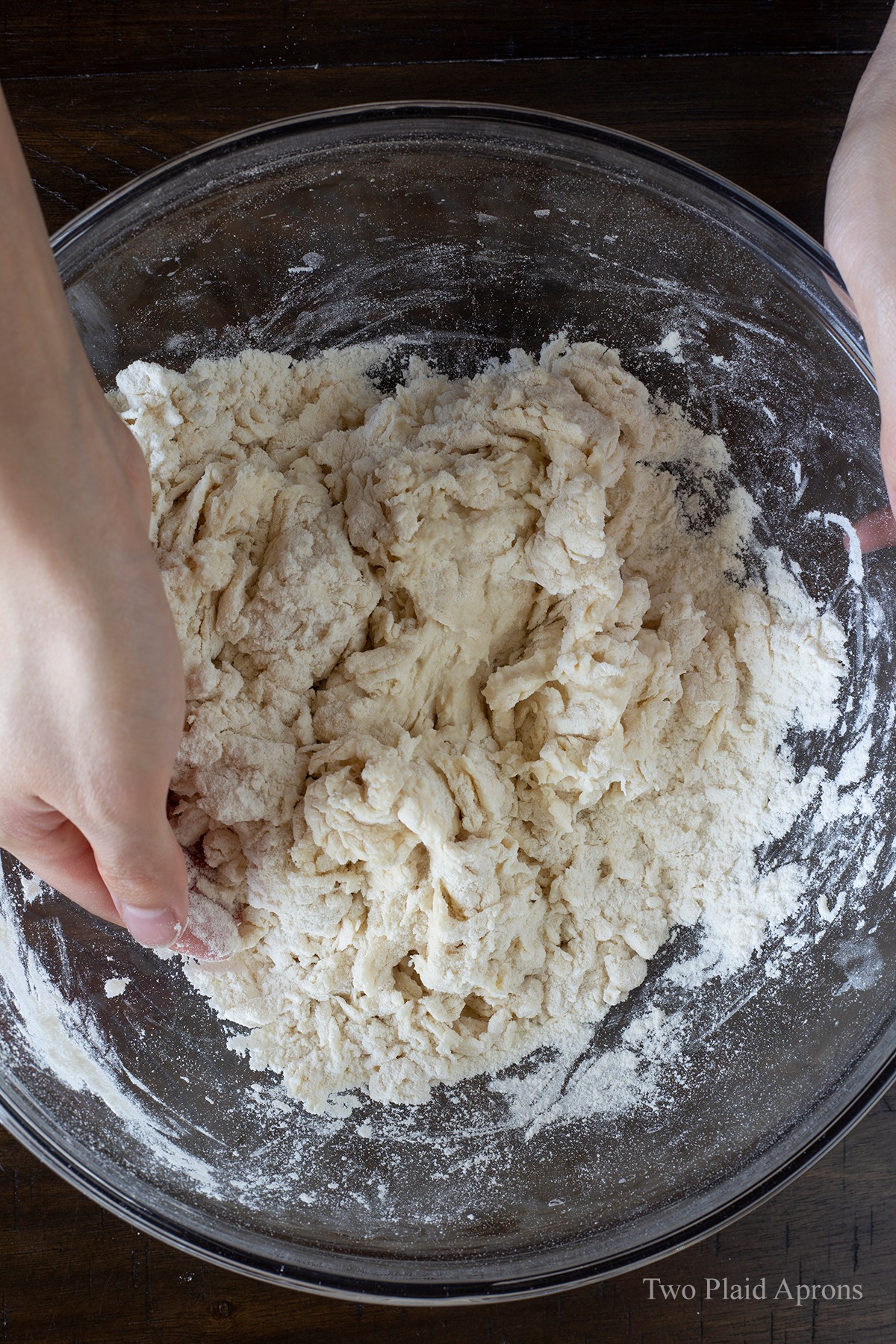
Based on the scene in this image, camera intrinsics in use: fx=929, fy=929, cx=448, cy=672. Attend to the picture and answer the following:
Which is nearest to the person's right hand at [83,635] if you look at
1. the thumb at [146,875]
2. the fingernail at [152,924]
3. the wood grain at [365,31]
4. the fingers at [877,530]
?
the thumb at [146,875]

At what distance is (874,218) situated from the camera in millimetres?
1453

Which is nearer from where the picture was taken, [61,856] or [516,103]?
[61,856]

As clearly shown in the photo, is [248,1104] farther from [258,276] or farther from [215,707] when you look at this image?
[258,276]

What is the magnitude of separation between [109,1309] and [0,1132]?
15.8 inches

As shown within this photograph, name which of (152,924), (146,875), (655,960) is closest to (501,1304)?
(655,960)

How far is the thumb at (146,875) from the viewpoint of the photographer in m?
1.20

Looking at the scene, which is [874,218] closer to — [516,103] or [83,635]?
[516,103]

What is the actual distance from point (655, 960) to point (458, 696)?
2.05 ft

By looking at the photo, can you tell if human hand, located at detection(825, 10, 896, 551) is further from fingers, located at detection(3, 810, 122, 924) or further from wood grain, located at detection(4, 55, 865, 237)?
fingers, located at detection(3, 810, 122, 924)

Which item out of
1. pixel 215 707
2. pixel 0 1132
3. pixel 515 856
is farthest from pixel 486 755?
pixel 0 1132

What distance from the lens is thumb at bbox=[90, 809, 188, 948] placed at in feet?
3.93

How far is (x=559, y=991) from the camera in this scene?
1.65 m

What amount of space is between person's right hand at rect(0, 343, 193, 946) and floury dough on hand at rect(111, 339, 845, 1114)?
0.24 m

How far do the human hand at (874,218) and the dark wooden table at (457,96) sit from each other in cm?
27
